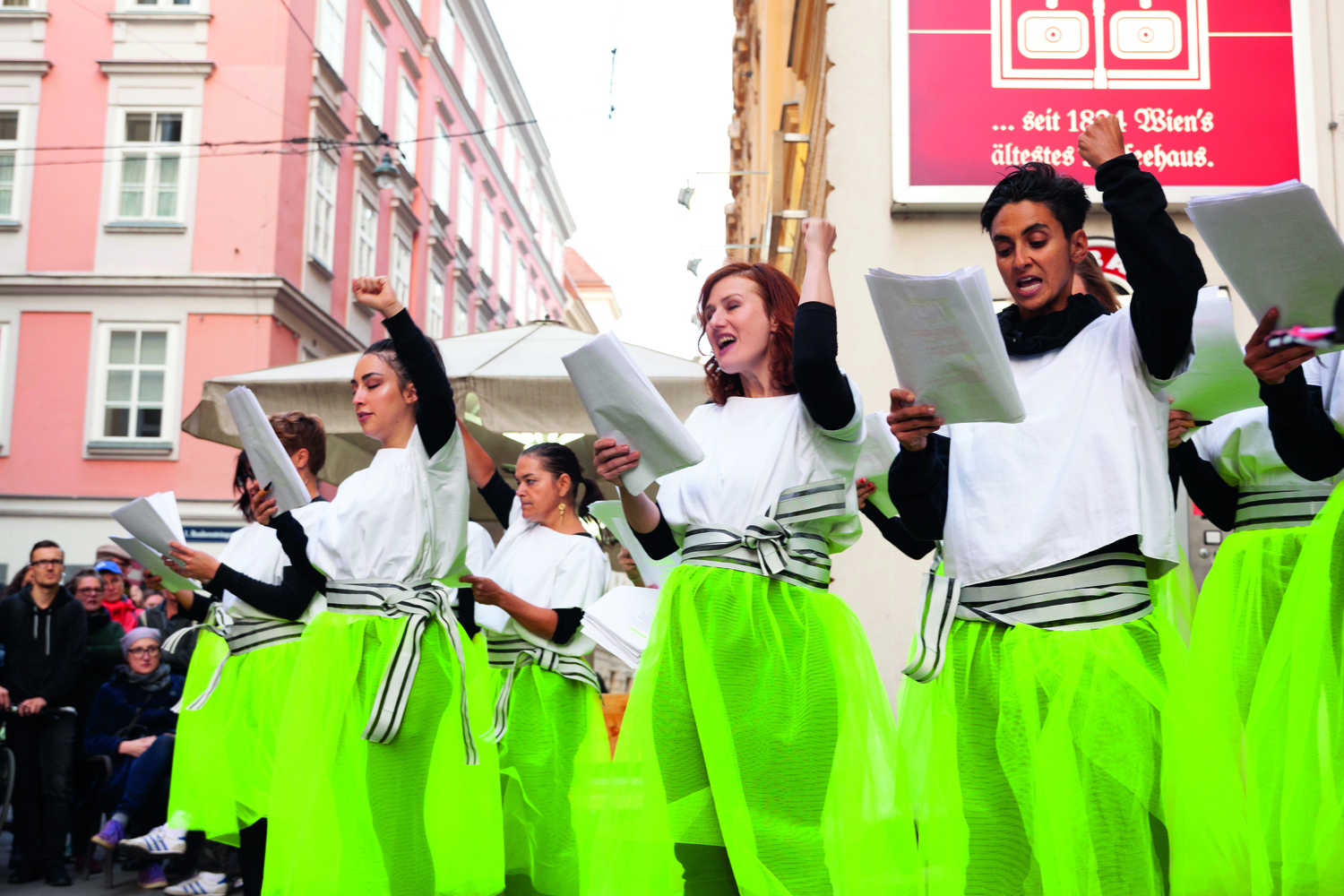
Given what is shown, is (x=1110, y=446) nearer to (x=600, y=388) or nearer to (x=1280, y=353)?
(x=1280, y=353)

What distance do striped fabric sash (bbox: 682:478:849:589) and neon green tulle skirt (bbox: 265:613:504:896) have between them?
1204 mm

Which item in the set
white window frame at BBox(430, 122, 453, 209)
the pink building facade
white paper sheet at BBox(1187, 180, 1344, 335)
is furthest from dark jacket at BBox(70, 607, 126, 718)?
white window frame at BBox(430, 122, 453, 209)

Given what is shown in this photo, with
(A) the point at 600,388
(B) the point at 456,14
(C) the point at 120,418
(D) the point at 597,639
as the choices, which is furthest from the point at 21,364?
(A) the point at 600,388

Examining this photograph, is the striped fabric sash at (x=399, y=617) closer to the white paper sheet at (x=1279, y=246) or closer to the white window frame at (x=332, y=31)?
the white paper sheet at (x=1279, y=246)

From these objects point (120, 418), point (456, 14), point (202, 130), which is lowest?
point (120, 418)

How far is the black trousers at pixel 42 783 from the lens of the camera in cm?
746

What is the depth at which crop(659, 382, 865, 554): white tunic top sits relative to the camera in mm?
3180

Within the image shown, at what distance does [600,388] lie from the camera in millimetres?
3125

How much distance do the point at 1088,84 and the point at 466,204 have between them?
3021 cm

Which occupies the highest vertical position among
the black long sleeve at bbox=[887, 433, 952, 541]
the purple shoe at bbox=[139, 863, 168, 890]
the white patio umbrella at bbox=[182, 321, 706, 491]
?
the white patio umbrella at bbox=[182, 321, 706, 491]

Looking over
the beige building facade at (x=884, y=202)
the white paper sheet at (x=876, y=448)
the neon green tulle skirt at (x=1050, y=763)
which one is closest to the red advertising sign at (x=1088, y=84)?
the beige building facade at (x=884, y=202)

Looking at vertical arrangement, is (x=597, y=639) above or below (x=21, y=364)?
below

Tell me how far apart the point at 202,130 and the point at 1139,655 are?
23037 mm

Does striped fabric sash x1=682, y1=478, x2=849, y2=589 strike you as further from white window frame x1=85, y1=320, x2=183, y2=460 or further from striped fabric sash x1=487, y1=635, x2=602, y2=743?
white window frame x1=85, y1=320, x2=183, y2=460
